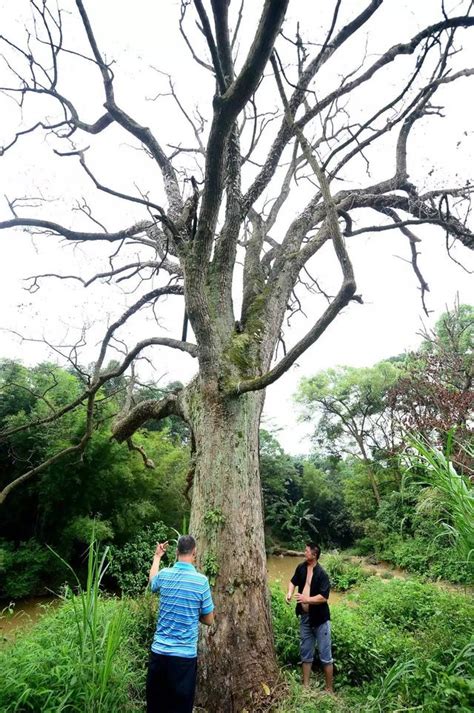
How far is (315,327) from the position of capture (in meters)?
2.67

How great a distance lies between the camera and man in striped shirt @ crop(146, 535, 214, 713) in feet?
7.32

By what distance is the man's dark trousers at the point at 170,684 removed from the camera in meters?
2.21

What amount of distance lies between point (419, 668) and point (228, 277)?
3766 millimetres

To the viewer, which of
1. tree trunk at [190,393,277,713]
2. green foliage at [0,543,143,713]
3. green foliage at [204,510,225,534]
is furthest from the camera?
green foliage at [204,510,225,534]

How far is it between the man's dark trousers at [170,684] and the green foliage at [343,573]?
9.50 m

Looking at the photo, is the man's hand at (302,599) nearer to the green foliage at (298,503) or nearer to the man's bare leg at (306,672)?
the man's bare leg at (306,672)

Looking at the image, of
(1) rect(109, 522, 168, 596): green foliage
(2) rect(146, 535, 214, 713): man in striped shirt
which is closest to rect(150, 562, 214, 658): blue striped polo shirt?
(2) rect(146, 535, 214, 713): man in striped shirt

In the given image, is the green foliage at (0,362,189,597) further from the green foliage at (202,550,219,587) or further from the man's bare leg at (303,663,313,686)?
the man's bare leg at (303,663,313,686)

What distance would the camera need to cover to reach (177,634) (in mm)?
2314

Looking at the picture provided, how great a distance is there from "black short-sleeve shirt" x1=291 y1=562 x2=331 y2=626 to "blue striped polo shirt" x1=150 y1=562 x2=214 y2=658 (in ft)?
4.94

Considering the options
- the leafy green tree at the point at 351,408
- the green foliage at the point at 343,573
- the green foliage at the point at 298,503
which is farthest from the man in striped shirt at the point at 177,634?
the green foliage at the point at 298,503

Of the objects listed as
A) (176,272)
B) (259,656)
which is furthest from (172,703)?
(176,272)

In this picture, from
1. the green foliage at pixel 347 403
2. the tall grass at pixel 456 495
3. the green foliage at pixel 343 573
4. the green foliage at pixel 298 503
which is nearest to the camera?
the tall grass at pixel 456 495

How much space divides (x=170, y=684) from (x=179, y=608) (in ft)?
1.19
